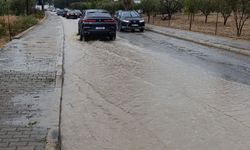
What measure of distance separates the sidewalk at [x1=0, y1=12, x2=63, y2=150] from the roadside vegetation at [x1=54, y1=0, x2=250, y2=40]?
14869 mm

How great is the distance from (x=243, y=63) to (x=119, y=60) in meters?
4.27

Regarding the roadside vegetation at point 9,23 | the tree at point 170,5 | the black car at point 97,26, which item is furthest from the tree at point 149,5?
the black car at point 97,26

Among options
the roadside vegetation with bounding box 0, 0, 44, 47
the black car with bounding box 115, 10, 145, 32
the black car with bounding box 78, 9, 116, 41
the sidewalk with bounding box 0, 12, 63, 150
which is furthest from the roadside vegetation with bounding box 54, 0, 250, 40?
the sidewalk with bounding box 0, 12, 63, 150

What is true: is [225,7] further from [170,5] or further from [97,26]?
[170,5]

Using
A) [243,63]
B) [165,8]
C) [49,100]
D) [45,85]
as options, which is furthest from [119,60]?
[165,8]

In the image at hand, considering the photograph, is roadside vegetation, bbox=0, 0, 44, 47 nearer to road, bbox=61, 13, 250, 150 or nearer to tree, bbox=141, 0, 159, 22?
road, bbox=61, 13, 250, 150

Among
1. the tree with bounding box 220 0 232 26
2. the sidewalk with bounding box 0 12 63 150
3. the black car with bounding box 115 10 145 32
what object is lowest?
the sidewalk with bounding box 0 12 63 150

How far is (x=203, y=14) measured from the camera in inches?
2226

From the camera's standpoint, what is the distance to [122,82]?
38.3 ft

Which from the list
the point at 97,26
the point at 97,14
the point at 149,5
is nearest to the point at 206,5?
the point at 149,5

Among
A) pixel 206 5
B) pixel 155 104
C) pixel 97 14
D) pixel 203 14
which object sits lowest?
pixel 155 104

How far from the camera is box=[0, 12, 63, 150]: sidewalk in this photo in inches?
255

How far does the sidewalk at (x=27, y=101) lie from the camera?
648 centimetres

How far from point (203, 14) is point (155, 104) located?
4898 centimetres
